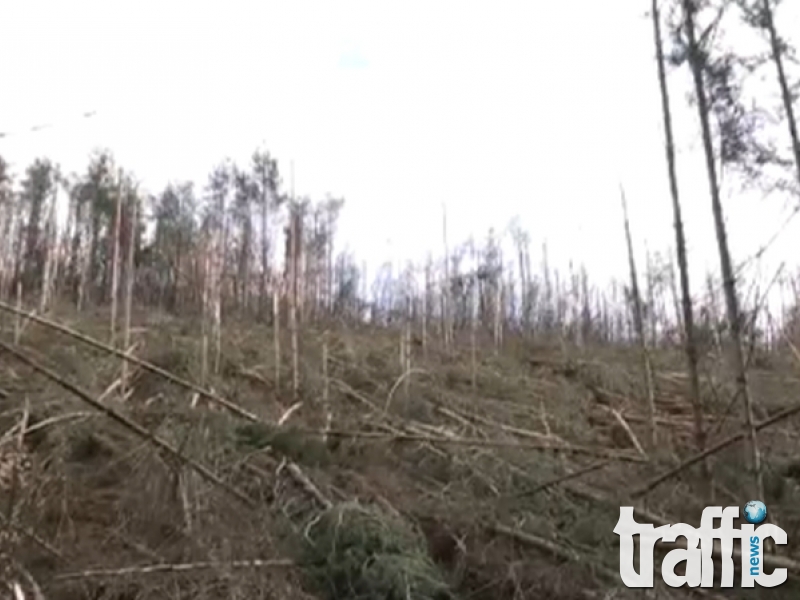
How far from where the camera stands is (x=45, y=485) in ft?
13.4

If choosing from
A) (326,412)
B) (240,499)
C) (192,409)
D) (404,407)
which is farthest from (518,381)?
(240,499)

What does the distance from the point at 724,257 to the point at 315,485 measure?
2.52m

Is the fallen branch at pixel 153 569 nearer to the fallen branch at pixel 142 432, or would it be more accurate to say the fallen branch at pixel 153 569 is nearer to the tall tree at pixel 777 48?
the fallen branch at pixel 142 432

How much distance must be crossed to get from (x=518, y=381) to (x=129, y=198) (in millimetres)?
15051

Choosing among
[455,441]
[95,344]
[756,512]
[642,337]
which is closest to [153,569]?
[95,344]

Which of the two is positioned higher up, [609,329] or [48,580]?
[609,329]

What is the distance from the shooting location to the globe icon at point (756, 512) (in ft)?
13.2

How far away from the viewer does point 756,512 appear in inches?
159

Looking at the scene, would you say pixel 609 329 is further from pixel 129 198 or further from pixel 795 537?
pixel 795 537

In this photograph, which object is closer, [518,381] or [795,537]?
[795,537]

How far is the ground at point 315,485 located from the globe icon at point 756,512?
0.67ft

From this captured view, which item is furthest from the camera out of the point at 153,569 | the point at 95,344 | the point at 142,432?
the point at 153,569

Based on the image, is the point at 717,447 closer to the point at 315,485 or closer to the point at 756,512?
the point at 756,512

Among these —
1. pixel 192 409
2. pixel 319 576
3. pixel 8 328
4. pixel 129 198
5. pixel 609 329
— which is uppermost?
pixel 129 198
